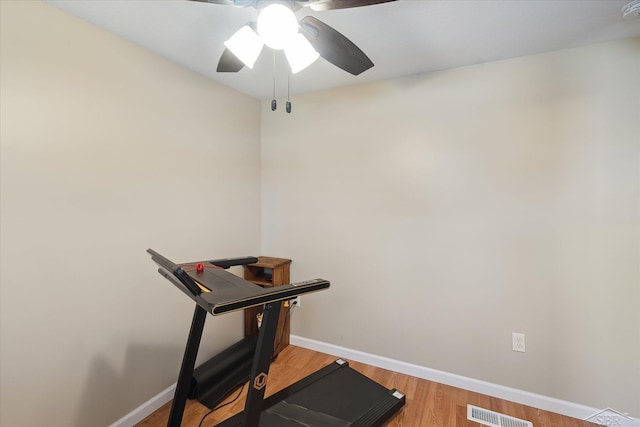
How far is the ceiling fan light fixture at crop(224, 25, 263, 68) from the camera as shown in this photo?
1.32 metres

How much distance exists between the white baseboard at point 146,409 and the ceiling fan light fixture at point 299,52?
7.30 ft

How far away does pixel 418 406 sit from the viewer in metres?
1.92

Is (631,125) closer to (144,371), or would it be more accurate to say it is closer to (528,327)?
(528,327)

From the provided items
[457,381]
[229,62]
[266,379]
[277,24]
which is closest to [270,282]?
[266,379]

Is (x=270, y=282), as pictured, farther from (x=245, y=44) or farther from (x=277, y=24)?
(x=277, y=24)

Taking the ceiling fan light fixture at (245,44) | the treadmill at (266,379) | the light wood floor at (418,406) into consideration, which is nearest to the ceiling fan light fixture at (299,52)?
the ceiling fan light fixture at (245,44)

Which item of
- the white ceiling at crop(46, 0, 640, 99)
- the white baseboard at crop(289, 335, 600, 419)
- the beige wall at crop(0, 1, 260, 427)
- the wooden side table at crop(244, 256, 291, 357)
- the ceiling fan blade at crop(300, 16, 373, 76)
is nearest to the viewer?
the ceiling fan blade at crop(300, 16, 373, 76)

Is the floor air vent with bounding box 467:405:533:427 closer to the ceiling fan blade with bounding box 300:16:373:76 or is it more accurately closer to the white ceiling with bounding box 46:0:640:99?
the ceiling fan blade with bounding box 300:16:373:76

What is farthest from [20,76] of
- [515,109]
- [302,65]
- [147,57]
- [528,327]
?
[528,327]

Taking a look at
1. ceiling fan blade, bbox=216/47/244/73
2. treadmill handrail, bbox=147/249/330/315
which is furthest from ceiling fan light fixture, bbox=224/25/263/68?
treadmill handrail, bbox=147/249/330/315

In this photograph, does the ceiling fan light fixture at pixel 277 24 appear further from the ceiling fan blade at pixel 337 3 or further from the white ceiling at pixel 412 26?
the white ceiling at pixel 412 26

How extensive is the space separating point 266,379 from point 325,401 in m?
0.80

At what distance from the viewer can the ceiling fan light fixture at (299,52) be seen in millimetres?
1332

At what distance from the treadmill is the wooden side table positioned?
2.01 ft
